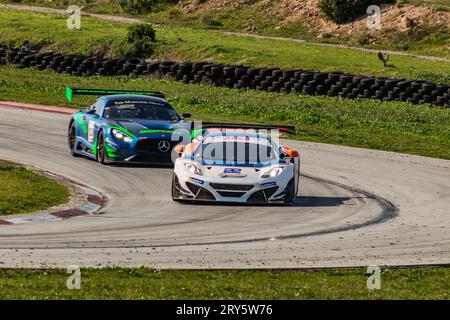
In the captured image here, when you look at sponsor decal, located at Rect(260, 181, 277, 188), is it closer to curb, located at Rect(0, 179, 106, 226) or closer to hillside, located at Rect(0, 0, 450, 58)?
curb, located at Rect(0, 179, 106, 226)

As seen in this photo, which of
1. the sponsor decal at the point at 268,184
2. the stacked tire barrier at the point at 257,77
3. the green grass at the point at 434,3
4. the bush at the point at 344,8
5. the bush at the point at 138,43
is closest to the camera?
the sponsor decal at the point at 268,184

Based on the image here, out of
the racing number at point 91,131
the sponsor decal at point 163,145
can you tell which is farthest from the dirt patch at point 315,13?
the sponsor decal at point 163,145

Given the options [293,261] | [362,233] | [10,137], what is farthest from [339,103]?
[293,261]

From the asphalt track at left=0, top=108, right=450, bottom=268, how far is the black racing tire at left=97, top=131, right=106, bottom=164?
0.26m

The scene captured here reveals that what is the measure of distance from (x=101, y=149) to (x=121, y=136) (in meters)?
0.74

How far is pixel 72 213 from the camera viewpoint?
68.6 ft

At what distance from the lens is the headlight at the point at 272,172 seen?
22.3 m

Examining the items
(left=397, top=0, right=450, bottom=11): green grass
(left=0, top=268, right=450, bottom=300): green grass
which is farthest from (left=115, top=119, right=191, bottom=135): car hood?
(left=397, top=0, right=450, bottom=11): green grass

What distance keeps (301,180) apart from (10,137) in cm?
884

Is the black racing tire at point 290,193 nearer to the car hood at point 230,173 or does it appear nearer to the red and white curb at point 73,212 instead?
the car hood at point 230,173

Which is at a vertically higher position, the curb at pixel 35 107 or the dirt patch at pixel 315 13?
the dirt patch at pixel 315 13

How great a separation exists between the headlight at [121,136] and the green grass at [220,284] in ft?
35.1

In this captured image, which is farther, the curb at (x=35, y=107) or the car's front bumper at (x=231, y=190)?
the curb at (x=35, y=107)
